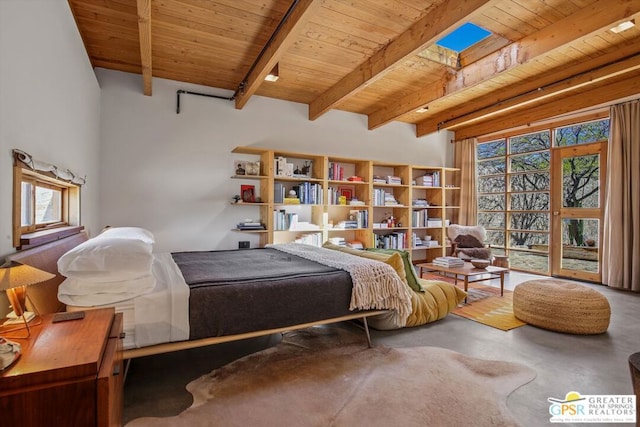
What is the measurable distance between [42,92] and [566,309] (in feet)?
13.6

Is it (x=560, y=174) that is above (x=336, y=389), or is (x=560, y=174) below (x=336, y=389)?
above

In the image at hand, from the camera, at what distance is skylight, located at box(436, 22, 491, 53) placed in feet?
11.0

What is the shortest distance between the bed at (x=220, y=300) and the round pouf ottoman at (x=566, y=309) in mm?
1370

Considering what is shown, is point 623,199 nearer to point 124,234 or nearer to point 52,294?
point 124,234

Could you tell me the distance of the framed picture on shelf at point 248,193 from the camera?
4.31 m

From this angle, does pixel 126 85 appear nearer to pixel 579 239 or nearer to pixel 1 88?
pixel 1 88

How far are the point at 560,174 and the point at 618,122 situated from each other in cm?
99

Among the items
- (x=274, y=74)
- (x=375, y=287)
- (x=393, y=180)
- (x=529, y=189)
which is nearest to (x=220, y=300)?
(x=375, y=287)

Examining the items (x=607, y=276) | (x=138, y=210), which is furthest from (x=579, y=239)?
(x=138, y=210)

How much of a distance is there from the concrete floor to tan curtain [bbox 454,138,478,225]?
2912 mm

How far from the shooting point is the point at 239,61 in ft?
11.8

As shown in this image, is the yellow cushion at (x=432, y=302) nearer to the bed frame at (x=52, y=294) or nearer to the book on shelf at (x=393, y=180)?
the bed frame at (x=52, y=294)

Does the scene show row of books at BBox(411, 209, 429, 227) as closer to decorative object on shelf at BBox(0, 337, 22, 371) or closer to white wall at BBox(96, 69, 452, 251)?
white wall at BBox(96, 69, 452, 251)

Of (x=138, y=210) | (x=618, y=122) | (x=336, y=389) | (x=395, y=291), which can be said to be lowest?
(x=336, y=389)
